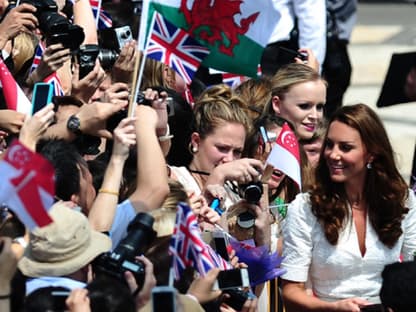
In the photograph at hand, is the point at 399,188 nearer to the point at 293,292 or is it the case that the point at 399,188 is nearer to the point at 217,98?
the point at 293,292

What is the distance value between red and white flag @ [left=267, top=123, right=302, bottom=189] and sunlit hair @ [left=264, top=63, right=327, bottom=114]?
1.14 m

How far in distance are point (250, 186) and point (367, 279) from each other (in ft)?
2.35

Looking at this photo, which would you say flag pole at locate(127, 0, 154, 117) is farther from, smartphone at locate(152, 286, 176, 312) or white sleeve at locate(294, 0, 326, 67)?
white sleeve at locate(294, 0, 326, 67)

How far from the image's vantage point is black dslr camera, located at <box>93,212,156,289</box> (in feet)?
16.8

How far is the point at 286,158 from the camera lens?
7215mm

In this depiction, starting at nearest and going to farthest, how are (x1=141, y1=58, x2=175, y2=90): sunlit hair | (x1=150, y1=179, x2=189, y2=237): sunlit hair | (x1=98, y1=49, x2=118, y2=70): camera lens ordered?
(x1=150, y1=179, x2=189, y2=237): sunlit hair → (x1=98, y1=49, x2=118, y2=70): camera lens → (x1=141, y1=58, x2=175, y2=90): sunlit hair

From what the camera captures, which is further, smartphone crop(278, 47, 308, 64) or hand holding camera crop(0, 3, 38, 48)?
smartphone crop(278, 47, 308, 64)

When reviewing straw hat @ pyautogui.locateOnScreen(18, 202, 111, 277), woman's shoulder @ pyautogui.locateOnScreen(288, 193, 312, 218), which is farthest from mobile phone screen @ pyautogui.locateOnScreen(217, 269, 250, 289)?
woman's shoulder @ pyautogui.locateOnScreen(288, 193, 312, 218)

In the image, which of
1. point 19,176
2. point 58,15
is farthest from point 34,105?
point 19,176

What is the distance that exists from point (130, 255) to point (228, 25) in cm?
198

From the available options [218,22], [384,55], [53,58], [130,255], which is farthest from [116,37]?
[384,55]

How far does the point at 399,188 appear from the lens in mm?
6410

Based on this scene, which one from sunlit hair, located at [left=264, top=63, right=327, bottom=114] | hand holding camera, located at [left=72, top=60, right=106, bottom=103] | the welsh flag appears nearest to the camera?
the welsh flag

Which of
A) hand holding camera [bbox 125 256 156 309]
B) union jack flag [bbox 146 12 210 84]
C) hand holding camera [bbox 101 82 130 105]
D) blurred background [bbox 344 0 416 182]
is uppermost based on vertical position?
union jack flag [bbox 146 12 210 84]
